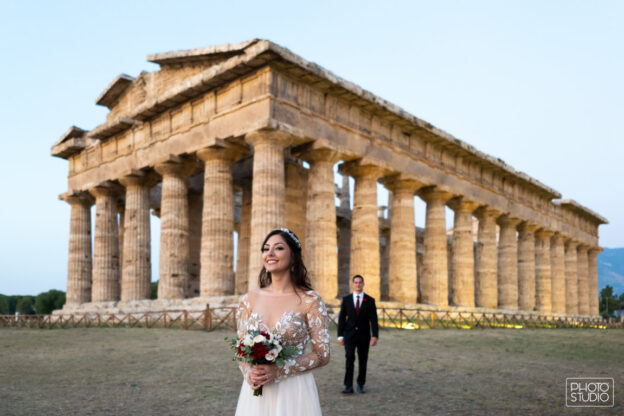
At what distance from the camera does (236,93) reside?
22.5 metres

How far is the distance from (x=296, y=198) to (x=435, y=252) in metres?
8.04

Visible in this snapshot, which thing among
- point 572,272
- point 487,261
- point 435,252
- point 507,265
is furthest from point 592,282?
point 435,252

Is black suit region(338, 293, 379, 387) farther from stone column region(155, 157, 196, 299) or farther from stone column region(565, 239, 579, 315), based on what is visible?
stone column region(565, 239, 579, 315)

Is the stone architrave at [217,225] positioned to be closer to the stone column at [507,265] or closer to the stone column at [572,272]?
the stone column at [507,265]

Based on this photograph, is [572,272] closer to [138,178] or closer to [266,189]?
[266,189]

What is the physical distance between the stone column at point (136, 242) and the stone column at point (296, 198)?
7121 millimetres

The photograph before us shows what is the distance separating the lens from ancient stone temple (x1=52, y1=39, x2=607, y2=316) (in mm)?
21906

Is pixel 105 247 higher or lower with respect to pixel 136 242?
lower

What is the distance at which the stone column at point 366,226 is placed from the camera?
80.3 ft

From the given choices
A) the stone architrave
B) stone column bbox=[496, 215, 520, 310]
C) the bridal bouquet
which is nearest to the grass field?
the bridal bouquet

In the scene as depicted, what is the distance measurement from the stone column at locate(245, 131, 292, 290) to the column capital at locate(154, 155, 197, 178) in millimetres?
4928

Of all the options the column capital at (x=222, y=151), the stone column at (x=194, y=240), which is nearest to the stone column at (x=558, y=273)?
the stone column at (x=194, y=240)

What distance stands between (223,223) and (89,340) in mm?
7932

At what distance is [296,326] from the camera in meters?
3.98
